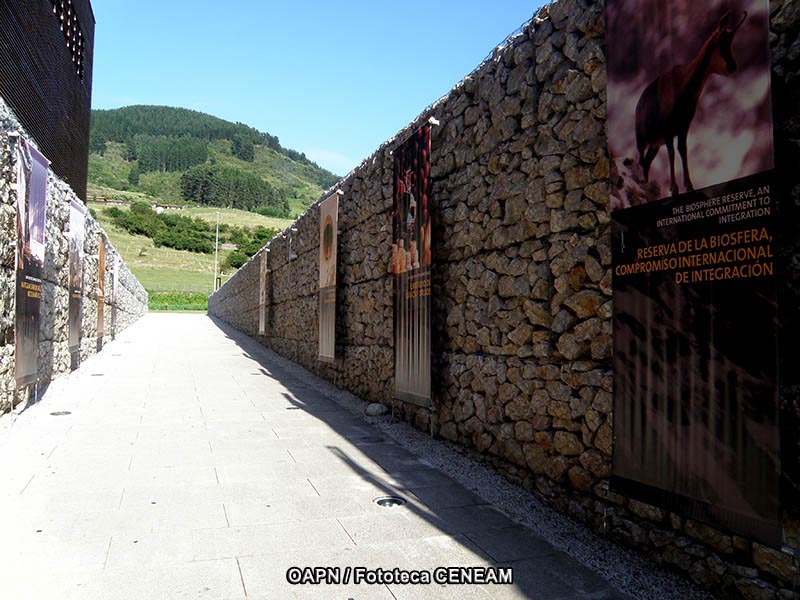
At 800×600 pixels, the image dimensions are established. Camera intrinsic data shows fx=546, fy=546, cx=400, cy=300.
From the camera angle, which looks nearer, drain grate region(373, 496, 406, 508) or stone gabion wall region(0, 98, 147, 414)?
drain grate region(373, 496, 406, 508)

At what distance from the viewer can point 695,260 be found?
279 centimetres

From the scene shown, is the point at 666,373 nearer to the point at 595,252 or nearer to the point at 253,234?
the point at 595,252

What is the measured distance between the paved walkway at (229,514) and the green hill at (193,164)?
3686 inches

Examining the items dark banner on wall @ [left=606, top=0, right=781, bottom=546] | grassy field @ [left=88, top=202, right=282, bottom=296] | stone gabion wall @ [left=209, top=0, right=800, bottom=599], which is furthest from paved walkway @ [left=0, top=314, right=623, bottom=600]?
grassy field @ [left=88, top=202, right=282, bottom=296]

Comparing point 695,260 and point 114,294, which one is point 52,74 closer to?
point 114,294

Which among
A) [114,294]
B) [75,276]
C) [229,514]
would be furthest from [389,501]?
[114,294]

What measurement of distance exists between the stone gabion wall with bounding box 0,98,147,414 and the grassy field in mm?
42007

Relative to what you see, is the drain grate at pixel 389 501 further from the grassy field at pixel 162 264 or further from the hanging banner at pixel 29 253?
the grassy field at pixel 162 264

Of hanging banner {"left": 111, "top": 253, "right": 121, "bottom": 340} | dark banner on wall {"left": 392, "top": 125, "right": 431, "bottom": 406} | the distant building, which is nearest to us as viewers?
dark banner on wall {"left": 392, "top": 125, "right": 431, "bottom": 406}

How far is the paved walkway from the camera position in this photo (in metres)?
2.89

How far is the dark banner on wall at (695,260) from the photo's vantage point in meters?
2.50

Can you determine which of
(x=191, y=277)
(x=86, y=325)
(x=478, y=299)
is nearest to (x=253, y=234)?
(x=191, y=277)

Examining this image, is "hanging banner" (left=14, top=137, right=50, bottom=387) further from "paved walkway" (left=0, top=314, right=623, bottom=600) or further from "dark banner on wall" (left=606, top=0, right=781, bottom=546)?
"dark banner on wall" (left=606, top=0, right=781, bottom=546)

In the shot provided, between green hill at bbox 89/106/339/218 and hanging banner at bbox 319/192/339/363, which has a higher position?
green hill at bbox 89/106/339/218
